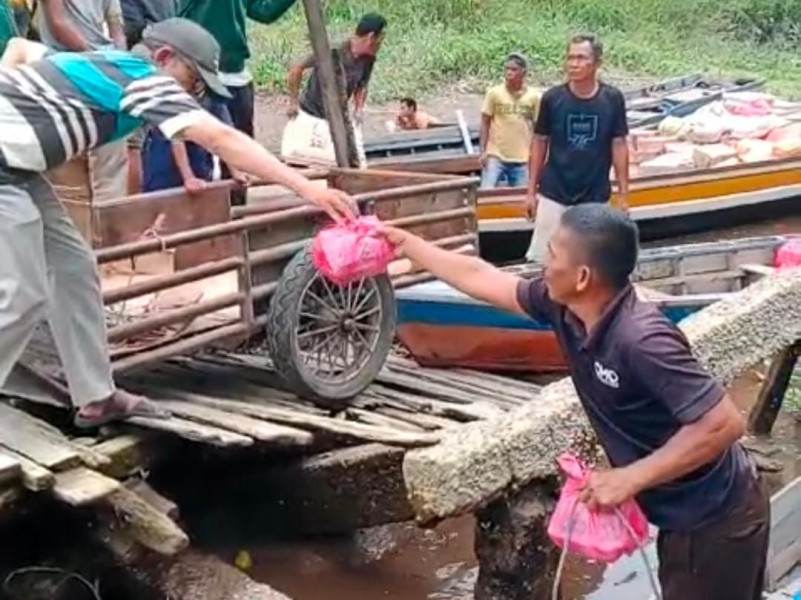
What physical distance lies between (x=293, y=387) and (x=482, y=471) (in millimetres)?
1113

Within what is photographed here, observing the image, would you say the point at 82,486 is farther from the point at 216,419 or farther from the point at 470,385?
the point at 470,385

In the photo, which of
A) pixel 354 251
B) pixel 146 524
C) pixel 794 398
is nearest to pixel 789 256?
pixel 794 398

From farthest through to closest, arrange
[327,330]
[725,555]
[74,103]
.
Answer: [327,330]
[74,103]
[725,555]

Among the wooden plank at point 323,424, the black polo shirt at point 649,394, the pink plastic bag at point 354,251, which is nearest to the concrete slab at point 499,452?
the wooden plank at point 323,424

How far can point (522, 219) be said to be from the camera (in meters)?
11.6

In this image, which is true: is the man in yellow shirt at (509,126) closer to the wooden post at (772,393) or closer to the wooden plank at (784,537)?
the wooden post at (772,393)

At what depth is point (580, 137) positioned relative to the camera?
332 inches

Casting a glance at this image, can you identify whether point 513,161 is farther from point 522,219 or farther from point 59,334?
point 59,334

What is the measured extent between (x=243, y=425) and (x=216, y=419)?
0.15 metres

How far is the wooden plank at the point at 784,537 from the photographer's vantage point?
5590 millimetres

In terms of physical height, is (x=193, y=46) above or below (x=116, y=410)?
above

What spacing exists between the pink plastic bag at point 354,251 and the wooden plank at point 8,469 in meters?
1.26

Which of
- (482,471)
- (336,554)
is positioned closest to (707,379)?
(482,471)

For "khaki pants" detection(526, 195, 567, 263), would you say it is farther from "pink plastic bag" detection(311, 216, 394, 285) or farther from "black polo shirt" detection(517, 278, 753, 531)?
"black polo shirt" detection(517, 278, 753, 531)
